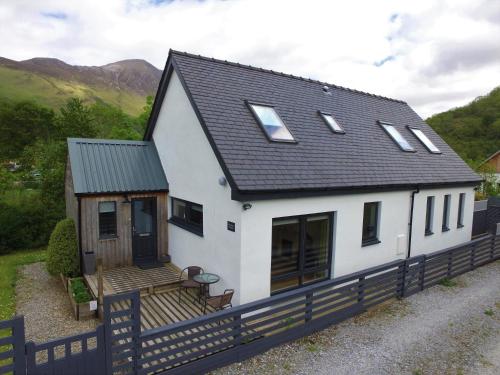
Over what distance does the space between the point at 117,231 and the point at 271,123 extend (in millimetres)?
5737

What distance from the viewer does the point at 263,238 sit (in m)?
6.94

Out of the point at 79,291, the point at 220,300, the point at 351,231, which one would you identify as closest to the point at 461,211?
the point at 351,231

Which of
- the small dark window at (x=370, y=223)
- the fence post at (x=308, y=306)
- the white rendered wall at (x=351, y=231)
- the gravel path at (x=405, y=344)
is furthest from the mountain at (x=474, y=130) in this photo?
the fence post at (x=308, y=306)

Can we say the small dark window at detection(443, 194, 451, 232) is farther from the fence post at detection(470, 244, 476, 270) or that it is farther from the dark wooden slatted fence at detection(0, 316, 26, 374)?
the dark wooden slatted fence at detection(0, 316, 26, 374)

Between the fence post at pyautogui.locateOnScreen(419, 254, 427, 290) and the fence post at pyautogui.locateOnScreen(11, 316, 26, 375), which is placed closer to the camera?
the fence post at pyautogui.locateOnScreen(11, 316, 26, 375)

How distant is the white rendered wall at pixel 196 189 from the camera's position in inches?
279

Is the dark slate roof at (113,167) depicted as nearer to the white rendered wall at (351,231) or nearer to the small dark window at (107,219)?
the small dark window at (107,219)

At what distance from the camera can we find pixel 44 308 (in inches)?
333

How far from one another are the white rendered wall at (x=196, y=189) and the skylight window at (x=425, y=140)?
9.72 metres

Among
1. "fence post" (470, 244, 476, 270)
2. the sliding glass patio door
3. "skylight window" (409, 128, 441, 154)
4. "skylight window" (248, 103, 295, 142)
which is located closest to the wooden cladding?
"skylight window" (248, 103, 295, 142)

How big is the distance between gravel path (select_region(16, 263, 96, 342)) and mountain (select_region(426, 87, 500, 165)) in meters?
44.8

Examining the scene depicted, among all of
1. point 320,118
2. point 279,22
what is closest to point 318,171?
point 320,118

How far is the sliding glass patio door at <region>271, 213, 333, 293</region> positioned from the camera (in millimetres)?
7488

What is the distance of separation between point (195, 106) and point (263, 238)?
3.78m
